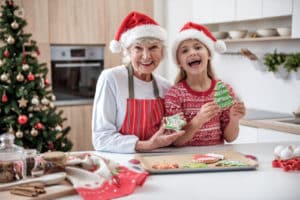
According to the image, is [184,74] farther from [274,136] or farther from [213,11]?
[213,11]

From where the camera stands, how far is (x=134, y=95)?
6.55ft

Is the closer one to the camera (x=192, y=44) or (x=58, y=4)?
(x=192, y=44)

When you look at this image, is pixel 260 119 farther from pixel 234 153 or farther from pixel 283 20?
pixel 234 153

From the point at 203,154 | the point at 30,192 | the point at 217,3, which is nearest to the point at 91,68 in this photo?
the point at 217,3

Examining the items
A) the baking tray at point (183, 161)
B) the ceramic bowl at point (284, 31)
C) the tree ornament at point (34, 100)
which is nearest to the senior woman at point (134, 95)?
the baking tray at point (183, 161)

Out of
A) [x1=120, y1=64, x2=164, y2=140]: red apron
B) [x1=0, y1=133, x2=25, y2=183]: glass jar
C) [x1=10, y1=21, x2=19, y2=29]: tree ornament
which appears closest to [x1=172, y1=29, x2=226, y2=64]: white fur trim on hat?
[x1=120, y1=64, x2=164, y2=140]: red apron

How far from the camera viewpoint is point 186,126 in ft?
6.21

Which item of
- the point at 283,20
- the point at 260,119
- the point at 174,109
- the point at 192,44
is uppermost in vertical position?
the point at 283,20

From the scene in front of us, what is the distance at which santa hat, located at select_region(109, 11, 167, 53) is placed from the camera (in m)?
2.00

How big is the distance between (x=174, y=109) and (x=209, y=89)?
0.70 ft

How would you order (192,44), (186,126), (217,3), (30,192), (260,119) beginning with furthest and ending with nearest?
(217,3)
(260,119)
(192,44)
(186,126)
(30,192)

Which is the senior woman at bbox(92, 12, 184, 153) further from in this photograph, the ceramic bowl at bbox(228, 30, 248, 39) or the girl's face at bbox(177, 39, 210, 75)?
the ceramic bowl at bbox(228, 30, 248, 39)

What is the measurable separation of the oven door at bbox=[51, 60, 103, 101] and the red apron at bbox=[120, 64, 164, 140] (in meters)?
2.49

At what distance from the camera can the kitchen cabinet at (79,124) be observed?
4340 millimetres
